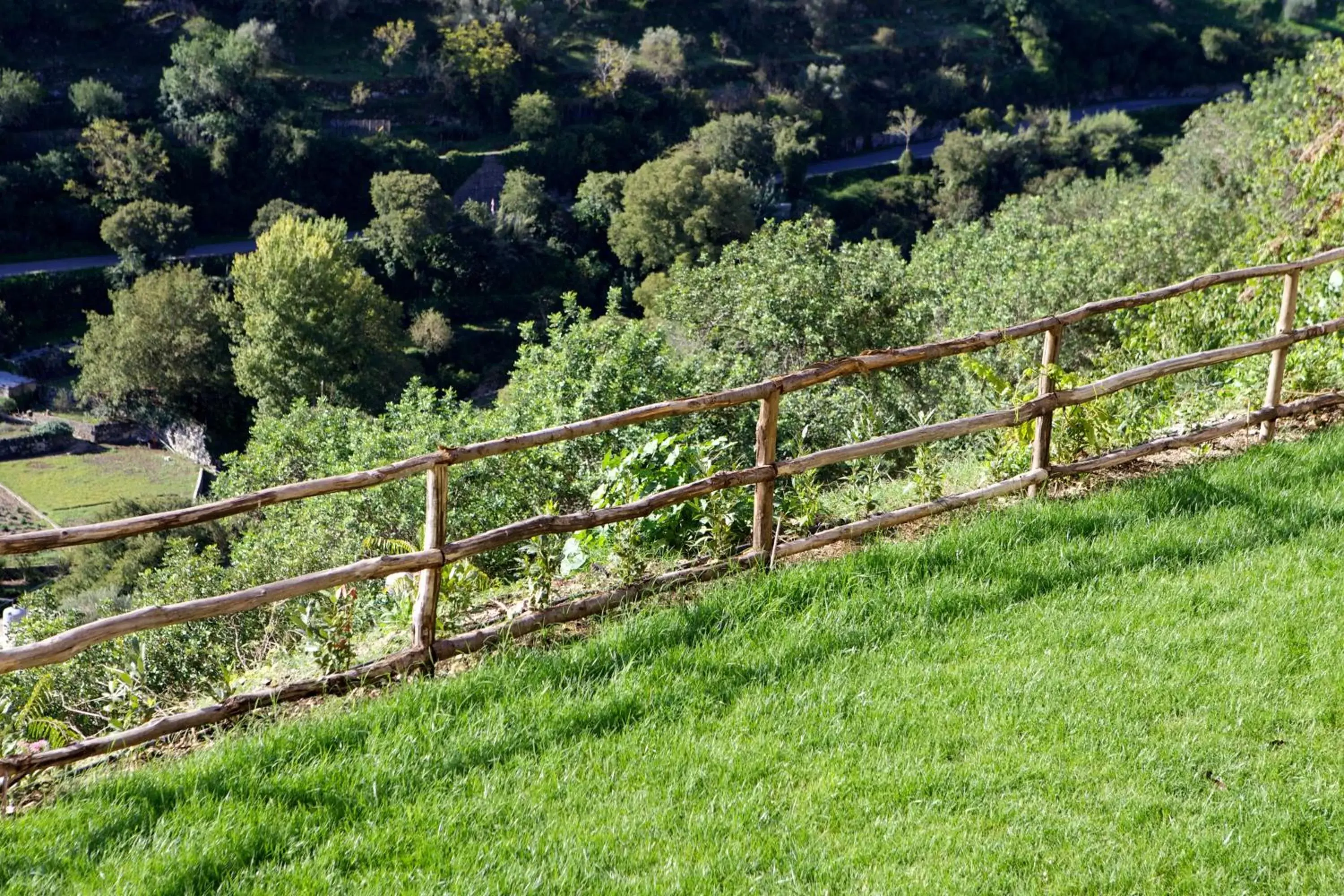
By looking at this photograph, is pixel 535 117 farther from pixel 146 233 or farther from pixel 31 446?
pixel 31 446

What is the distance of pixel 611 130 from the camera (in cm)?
6144

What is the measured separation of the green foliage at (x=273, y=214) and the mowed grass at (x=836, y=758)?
151 feet

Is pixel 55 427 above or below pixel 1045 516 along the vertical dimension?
below

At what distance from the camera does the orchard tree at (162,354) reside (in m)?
36.6

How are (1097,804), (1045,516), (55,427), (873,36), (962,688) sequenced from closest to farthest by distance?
(1097,804)
(962,688)
(1045,516)
(55,427)
(873,36)

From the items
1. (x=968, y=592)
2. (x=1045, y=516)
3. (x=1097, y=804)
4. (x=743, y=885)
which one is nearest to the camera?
(x=743, y=885)

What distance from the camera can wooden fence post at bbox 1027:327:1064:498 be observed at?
5.43 m

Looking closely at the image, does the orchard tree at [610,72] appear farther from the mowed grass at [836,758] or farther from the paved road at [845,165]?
the mowed grass at [836,758]

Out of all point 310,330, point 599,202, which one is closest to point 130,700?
point 310,330

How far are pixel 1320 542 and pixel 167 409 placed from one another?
125 feet

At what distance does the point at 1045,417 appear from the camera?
5457 millimetres

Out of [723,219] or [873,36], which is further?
[873,36]

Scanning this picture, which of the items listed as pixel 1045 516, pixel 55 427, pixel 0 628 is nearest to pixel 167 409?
pixel 55 427

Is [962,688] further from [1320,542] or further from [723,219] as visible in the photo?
[723,219]
